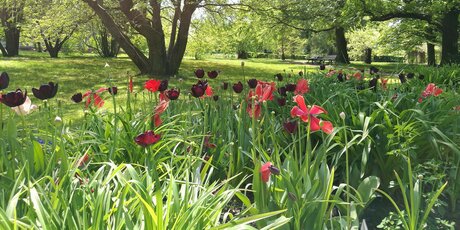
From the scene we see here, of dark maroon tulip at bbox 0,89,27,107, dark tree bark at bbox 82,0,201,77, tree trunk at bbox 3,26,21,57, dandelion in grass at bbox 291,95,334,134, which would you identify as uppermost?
tree trunk at bbox 3,26,21,57

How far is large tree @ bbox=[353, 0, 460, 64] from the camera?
38.4 ft

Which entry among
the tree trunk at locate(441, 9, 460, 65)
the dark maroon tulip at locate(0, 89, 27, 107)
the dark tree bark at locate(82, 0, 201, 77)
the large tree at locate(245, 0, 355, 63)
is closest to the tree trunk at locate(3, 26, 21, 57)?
the dark tree bark at locate(82, 0, 201, 77)

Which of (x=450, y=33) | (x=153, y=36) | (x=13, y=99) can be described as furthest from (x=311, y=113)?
(x=450, y=33)

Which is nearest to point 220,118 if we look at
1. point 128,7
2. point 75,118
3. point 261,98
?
point 261,98

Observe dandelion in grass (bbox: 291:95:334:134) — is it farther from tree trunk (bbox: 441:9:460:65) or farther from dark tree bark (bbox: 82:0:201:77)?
tree trunk (bbox: 441:9:460:65)

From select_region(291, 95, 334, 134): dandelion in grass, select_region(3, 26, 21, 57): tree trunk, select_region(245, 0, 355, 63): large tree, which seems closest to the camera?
select_region(291, 95, 334, 134): dandelion in grass

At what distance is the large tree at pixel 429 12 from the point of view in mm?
11703

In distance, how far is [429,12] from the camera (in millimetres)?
12977

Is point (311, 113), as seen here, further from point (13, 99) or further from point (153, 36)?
point (153, 36)

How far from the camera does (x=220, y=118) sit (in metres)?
3.09

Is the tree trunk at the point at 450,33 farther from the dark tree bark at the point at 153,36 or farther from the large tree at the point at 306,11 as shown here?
the dark tree bark at the point at 153,36

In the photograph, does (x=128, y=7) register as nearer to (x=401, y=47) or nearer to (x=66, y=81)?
(x=66, y=81)

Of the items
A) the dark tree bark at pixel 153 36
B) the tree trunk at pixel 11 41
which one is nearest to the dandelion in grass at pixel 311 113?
the dark tree bark at pixel 153 36

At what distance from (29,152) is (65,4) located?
1183cm
